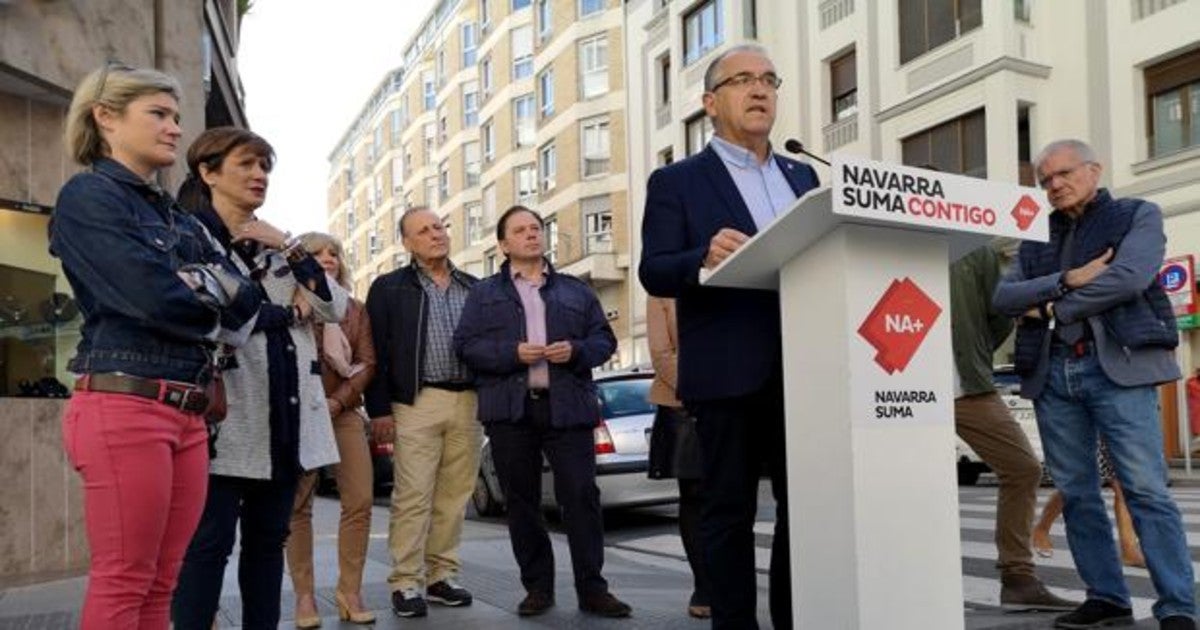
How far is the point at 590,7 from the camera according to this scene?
40781 mm

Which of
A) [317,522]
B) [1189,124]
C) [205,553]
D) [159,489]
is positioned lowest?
[317,522]

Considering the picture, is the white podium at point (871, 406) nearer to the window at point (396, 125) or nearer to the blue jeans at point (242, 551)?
the blue jeans at point (242, 551)

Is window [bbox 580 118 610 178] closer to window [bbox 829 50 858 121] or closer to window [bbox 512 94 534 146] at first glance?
window [bbox 512 94 534 146]

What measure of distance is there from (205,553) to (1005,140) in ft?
65.3

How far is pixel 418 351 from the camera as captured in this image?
5781mm

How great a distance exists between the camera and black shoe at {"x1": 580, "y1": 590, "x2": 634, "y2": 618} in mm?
5215

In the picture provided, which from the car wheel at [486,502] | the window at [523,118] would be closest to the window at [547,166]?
the window at [523,118]

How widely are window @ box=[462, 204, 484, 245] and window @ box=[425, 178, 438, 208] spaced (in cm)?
669

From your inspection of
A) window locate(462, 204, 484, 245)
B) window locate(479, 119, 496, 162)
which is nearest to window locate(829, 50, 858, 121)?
window locate(479, 119, 496, 162)

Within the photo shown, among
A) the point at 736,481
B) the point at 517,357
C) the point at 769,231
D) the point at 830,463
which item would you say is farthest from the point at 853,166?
the point at 517,357

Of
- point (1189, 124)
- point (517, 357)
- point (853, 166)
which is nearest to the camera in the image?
point (853, 166)

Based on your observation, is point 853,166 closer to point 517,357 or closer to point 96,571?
point 96,571

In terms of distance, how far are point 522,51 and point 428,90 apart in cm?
1730

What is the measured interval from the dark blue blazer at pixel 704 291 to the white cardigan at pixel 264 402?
1362 mm
